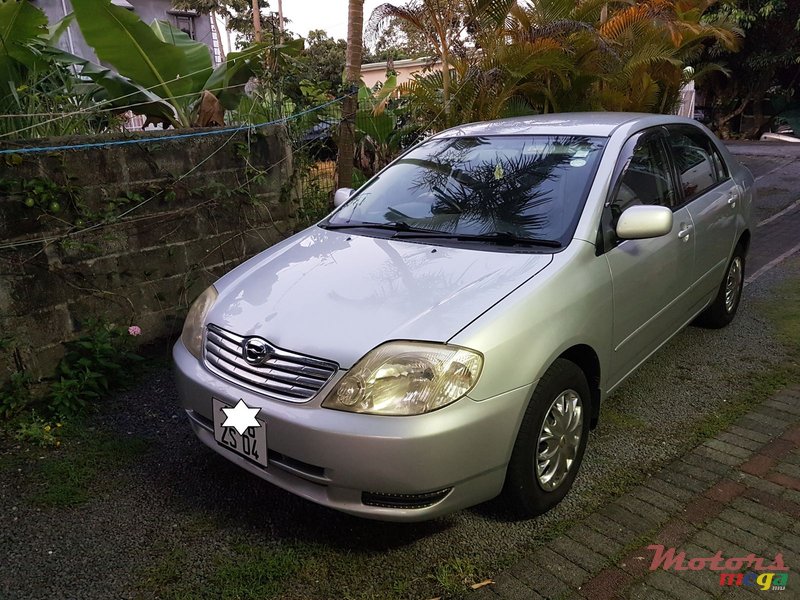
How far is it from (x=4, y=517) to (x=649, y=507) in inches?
114

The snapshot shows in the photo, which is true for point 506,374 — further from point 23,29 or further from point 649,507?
point 23,29

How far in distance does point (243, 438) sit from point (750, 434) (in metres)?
2.65

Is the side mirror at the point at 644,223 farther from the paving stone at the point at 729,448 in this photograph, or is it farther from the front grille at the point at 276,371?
the front grille at the point at 276,371

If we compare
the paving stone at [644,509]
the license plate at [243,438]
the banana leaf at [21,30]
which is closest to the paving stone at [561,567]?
the paving stone at [644,509]

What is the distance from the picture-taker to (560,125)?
144 inches

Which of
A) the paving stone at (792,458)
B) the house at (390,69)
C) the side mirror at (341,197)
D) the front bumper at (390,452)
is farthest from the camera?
the house at (390,69)

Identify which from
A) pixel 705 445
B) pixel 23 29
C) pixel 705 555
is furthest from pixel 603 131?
pixel 23 29

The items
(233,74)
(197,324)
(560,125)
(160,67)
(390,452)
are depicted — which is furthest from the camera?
(233,74)

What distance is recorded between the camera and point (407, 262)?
2902mm

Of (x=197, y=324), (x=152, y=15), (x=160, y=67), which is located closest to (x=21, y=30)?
(x=160, y=67)

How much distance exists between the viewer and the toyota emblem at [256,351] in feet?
8.17

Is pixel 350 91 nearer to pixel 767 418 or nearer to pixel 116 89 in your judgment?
pixel 116 89

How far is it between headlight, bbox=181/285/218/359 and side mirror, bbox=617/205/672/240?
197cm

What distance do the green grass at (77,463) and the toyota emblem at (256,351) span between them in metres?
1.21
